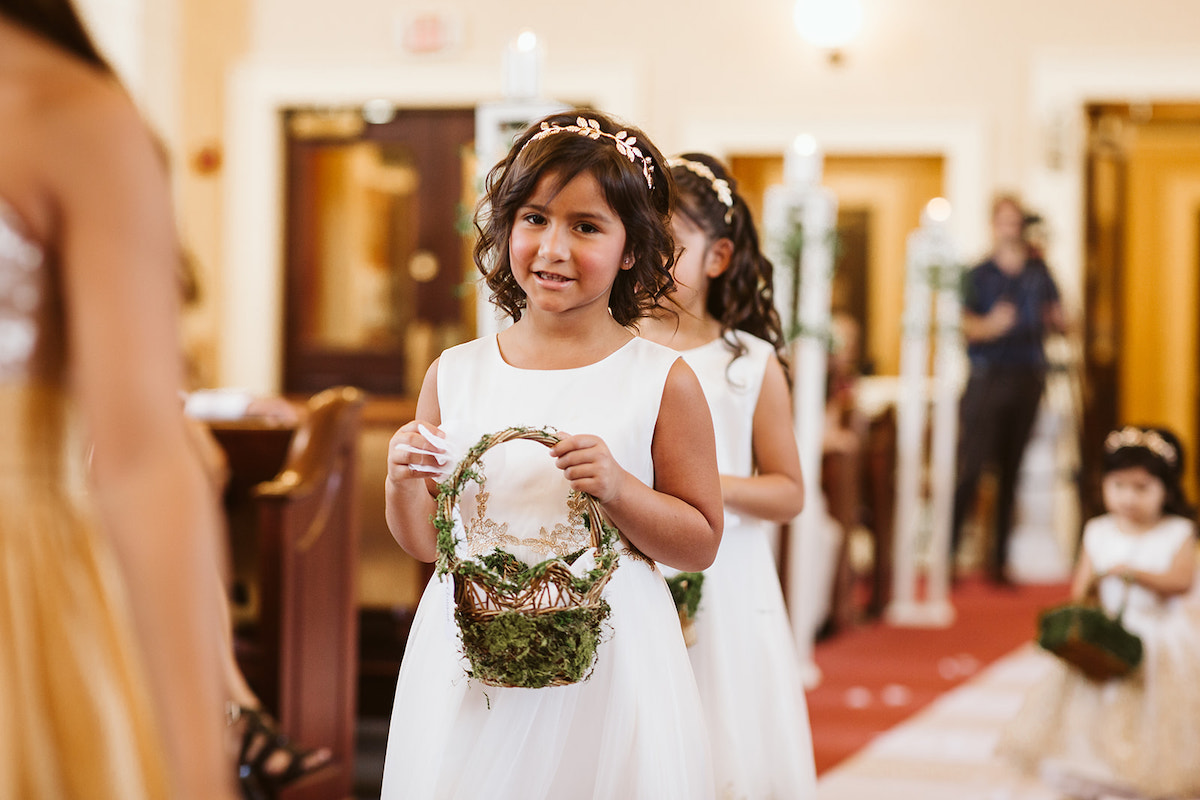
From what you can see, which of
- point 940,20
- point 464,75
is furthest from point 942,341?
point 464,75

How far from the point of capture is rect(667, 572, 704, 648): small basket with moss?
6.44ft

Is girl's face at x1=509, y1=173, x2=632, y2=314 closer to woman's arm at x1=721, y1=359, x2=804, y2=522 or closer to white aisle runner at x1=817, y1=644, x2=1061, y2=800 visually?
woman's arm at x1=721, y1=359, x2=804, y2=522

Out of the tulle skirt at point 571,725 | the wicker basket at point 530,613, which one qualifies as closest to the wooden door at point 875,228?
the tulle skirt at point 571,725

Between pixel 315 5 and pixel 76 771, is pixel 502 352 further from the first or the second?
pixel 315 5

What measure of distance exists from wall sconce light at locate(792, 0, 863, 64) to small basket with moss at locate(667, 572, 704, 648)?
21.9 ft

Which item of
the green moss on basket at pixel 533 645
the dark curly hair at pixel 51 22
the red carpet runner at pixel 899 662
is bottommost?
the red carpet runner at pixel 899 662

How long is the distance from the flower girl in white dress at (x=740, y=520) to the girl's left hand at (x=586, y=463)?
2.30 ft

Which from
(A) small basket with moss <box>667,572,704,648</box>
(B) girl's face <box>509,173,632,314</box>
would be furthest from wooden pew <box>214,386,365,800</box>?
(B) girl's face <box>509,173,632,314</box>

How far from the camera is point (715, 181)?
2373mm

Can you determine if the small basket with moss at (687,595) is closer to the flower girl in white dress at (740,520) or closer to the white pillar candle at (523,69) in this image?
the flower girl in white dress at (740,520)

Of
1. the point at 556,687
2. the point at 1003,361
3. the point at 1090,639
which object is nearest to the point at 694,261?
the point at 556,687

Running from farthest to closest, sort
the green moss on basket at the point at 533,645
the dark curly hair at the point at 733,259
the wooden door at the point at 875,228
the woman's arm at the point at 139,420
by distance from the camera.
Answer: the wooden door at the point at 875,228, the dark curly hair at the point at 733,259, the green moss on basket at the point at 533,645, the woman's arm at the point at 139,420

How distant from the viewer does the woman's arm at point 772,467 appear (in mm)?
2178

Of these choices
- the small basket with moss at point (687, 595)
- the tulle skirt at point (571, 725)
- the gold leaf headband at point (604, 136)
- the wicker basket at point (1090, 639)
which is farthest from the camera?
the wicker basket at point (1090, 639)
